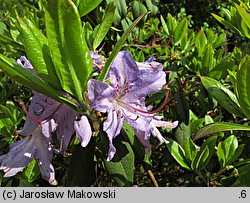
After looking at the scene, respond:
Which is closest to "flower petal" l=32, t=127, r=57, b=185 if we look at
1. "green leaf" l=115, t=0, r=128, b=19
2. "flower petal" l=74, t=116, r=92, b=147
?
"flower petal" l=74, t=116, r=92, b=147

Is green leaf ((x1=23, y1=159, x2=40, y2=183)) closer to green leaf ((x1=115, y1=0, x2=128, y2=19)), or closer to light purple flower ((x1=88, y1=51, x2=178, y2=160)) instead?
light purple flower ((x1=88, y1=51, x2=178, y2=160))

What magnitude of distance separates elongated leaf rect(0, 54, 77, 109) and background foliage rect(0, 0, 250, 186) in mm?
157

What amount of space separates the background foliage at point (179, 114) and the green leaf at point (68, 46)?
0.17 metres

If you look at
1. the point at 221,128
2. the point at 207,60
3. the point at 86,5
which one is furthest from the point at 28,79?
the point at 207,60

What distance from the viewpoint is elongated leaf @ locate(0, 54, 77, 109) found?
81cm

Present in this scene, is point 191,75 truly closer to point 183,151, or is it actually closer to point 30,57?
point 183,151

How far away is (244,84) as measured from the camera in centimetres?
95

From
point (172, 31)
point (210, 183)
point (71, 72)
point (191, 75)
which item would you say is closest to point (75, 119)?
point (71, 72)

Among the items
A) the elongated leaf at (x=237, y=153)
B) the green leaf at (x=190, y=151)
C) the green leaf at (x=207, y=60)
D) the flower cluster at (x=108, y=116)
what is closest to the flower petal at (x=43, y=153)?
the flower cluster at (x=108, y=116)

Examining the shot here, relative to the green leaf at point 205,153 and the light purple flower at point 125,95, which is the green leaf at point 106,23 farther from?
the green leaf at point 205,153

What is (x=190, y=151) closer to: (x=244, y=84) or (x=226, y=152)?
(x=226, y=152)

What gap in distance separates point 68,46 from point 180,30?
98cm

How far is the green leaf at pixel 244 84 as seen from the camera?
3.04 feet

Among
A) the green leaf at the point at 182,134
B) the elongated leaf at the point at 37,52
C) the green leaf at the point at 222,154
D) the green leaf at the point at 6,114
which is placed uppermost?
the elongated leaf at the point at 37,52
